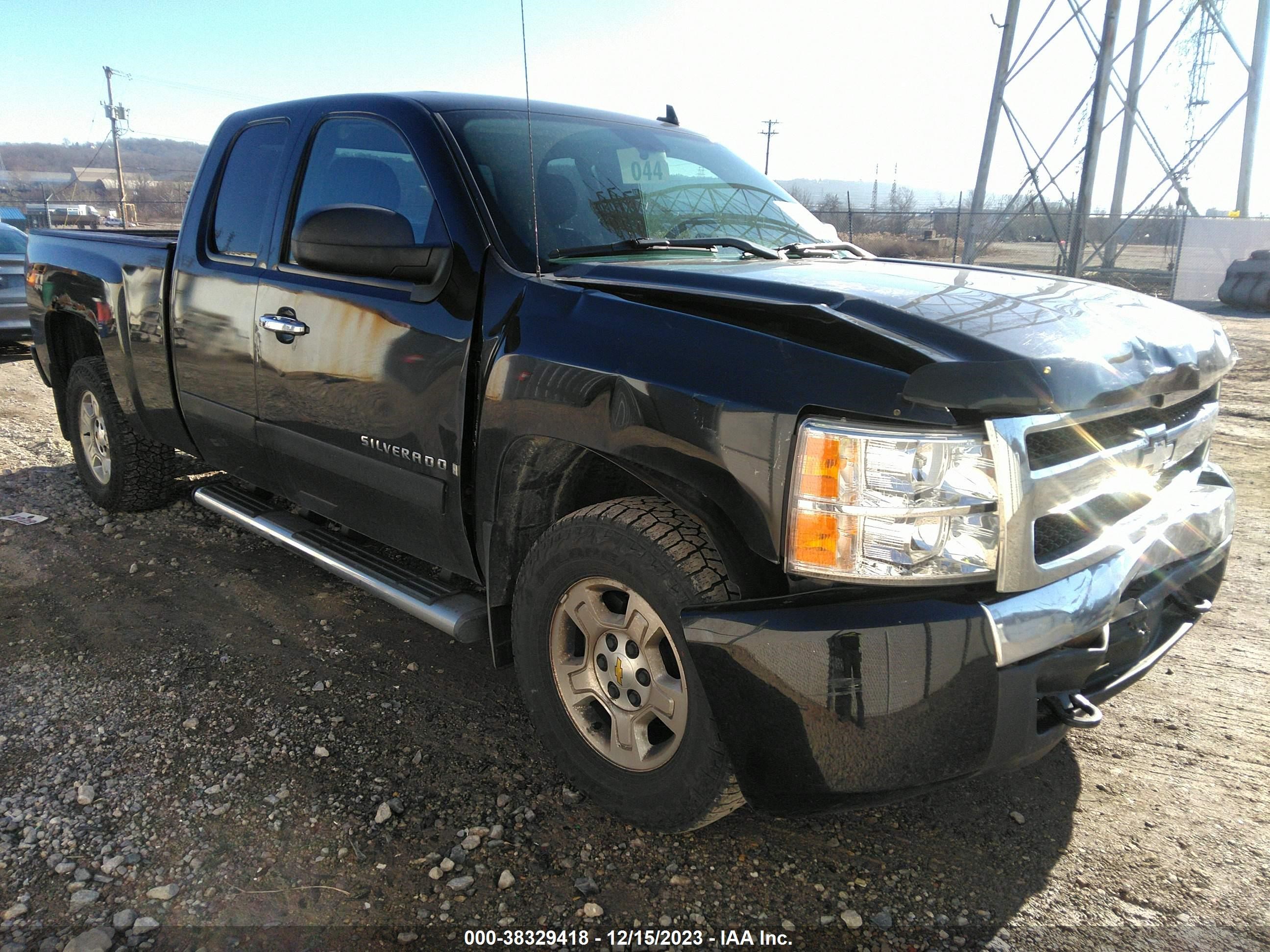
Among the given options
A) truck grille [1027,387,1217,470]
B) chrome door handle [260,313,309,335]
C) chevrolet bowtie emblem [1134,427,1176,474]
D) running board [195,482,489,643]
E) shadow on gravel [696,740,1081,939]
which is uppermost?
chrome door handle [260,313,309,335]

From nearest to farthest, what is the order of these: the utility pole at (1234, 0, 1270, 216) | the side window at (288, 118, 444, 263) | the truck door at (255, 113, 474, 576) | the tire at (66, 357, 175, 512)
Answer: the truck door at (255, 113, 474, 576)
the side window at (288, 118, 444, 263)
the tire at (66, 357, 175, 512)
the utility pole at (1234, 0, 1270, 216)

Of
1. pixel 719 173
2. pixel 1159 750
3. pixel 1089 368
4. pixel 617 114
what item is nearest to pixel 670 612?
pixel 1089 368

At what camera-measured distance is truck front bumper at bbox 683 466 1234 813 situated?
1841 millimetres

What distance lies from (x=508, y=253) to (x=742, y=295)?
79cm

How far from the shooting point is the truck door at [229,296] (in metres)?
3.51

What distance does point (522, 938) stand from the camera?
2107mm

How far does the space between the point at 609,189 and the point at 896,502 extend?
66.7 inches

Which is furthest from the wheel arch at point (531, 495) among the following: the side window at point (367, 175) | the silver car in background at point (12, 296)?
the silver car in background at point (12, 296)

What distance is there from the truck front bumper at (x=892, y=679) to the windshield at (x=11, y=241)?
10.9 metres

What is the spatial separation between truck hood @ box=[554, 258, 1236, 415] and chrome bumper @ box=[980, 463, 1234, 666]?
0.32 m

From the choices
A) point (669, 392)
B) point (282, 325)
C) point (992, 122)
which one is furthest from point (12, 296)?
point (992, 122)

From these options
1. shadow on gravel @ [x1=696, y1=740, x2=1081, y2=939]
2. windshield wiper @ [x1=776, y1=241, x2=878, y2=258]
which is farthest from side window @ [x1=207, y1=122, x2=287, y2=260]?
shadow on gravel @ [x1=696, y1=740, x2=1081, y2=939]

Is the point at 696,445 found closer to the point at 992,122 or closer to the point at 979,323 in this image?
the point at 979,323

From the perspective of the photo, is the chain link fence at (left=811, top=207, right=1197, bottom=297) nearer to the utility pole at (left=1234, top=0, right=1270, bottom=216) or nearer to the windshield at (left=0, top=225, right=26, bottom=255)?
the utility pole at (left=1234, top=0, right=1270, bottom=216)
